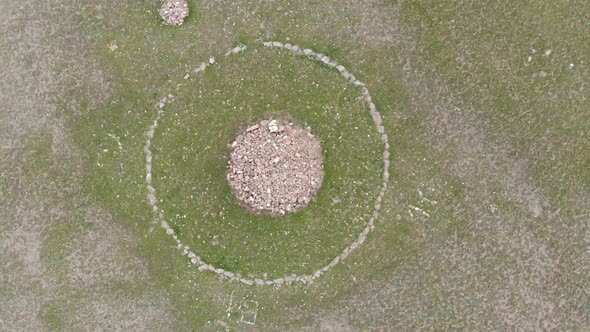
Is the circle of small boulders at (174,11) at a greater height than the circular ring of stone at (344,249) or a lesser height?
greater

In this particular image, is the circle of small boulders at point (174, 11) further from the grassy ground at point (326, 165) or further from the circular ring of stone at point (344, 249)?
the circular ring of stone at point (344, 249)

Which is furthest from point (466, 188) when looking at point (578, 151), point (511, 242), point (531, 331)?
point (531, 331)

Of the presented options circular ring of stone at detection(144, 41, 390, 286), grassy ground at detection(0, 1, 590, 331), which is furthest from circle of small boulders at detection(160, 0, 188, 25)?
circular ring of stone at detection(144, 41, 390, 286)

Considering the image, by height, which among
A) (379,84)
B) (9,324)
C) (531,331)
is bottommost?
(9,324)

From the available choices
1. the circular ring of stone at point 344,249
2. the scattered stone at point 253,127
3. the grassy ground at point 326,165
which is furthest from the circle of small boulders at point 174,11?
the scattered stone at point 253,127

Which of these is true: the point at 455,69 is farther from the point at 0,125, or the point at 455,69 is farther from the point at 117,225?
the point at 0,125

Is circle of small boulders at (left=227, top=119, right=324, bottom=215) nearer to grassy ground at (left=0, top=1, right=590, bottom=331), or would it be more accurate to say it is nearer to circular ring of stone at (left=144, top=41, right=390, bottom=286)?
grassy ground at (left=0, top=1, right=590, bottom=331)
